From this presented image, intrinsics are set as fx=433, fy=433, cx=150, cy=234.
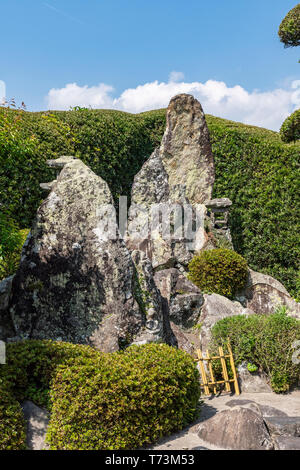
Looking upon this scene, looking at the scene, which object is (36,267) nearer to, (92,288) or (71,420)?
(92,288)

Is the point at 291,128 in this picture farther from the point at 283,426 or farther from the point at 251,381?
the point at 283,426

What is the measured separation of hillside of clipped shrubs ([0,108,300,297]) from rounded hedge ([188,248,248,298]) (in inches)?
110

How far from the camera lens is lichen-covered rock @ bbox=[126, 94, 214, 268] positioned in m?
11.3

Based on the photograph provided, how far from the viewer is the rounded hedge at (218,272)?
35.3 ft

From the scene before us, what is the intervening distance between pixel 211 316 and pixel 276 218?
5915mm

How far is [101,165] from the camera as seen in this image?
13492 mm

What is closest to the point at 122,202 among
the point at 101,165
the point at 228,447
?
the point at 101,165

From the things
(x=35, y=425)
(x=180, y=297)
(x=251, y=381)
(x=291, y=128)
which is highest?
(x=291, y=128)

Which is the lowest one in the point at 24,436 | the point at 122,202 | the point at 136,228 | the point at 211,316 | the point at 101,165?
the point at 24,436

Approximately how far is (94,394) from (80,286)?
88.5 inches

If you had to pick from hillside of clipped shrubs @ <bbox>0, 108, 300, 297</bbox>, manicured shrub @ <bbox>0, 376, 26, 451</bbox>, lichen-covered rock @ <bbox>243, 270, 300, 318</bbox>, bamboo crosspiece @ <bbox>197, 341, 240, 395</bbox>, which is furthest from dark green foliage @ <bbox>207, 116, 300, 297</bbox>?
manicured shrub @ <bbox>0, 376, 26, 451</bbox>

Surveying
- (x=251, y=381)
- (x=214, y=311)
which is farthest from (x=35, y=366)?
(x=214, y=311)

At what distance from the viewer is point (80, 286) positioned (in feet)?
21.8

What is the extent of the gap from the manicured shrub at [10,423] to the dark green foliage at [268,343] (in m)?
3.90
